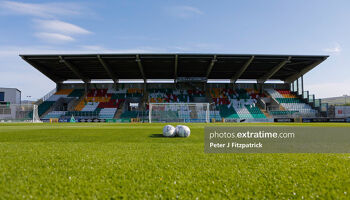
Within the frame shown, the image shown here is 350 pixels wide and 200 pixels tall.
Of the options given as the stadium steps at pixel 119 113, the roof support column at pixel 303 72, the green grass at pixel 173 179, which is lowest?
the stadium steps at pixel 119 113

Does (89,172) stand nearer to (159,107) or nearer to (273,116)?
(159,107)

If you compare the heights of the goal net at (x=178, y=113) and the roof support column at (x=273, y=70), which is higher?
the roof support column at (x=273, y=70)

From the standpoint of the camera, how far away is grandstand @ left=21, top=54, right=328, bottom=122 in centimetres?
3288

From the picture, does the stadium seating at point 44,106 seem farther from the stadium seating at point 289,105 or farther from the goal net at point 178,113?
the stadium seating at point 289,105

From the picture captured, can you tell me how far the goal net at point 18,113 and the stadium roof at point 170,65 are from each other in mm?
7757

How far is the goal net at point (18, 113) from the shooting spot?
2923 cm

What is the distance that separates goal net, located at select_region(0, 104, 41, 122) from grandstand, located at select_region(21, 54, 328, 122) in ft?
15.2

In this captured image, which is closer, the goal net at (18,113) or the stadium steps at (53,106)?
the goal net at (18,113)

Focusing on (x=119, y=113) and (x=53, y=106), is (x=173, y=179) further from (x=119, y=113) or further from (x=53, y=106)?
(x=53, y=106)

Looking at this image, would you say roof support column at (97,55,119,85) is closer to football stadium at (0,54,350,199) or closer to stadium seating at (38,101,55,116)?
football stadium at (0,54,350,199)

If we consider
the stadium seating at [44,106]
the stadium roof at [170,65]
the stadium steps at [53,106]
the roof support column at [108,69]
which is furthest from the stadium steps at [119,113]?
the stadium seating at [44,106]

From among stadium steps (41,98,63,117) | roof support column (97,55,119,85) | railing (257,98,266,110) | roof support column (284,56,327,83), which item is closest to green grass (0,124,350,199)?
roof support column (97,55,119,85)

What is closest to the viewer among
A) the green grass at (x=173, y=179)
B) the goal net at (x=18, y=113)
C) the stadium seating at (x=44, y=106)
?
the green grass at (x=173, y=179)

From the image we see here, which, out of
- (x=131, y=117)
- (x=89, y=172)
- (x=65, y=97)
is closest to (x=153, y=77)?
(x=131, y=117)
